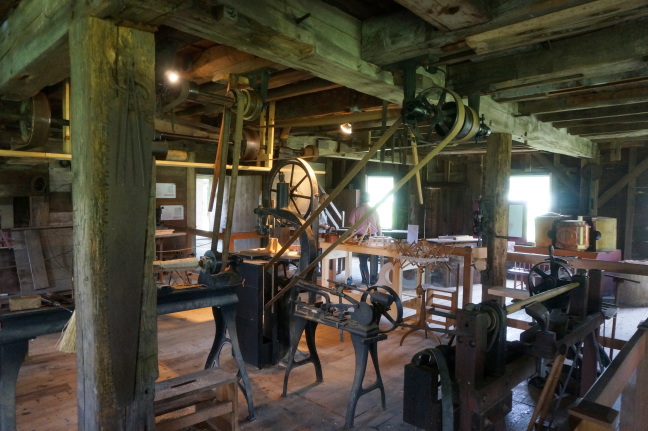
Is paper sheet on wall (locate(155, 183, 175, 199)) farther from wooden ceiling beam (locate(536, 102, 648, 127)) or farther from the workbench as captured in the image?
wooden ceiling beam (locate(536, 102, 648, 127))

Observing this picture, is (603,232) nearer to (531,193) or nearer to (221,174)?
(531,193)

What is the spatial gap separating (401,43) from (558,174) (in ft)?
24.6

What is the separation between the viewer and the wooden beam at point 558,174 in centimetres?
828

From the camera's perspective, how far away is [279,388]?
3559 mm

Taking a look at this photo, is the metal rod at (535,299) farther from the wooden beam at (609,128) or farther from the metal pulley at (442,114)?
the wooden beam at (609,128)

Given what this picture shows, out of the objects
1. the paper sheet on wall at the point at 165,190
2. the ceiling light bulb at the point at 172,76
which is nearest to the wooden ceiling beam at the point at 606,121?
the ceiling light bulb at the point at 172,76

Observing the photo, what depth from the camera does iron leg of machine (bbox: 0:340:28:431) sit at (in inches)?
92.2

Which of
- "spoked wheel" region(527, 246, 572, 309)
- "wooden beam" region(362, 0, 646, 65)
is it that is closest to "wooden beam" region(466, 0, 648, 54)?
"wooden beam" region(362, 0, 646, 65)

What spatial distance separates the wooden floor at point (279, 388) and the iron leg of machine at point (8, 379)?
0.58 meters

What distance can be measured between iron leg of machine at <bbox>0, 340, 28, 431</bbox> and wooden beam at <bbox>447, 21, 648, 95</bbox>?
3.35 metres

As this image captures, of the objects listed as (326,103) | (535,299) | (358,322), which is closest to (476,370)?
(535,299)

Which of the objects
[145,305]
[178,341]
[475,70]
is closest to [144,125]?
[145,305]

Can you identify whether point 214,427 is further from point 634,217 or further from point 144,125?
point 634,217

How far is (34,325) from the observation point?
2414 mm
